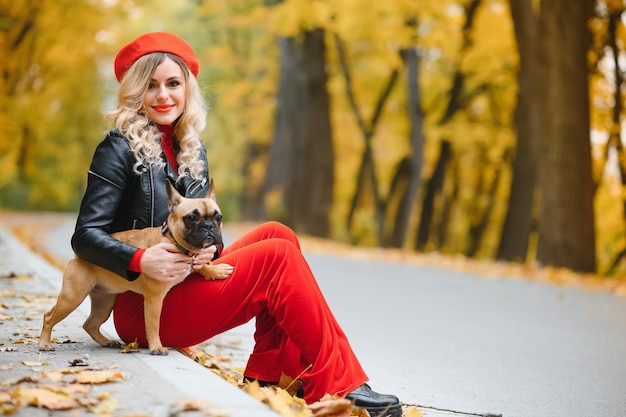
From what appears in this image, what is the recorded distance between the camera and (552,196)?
13812 millimetres

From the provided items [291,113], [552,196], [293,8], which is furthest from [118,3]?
[552,196]

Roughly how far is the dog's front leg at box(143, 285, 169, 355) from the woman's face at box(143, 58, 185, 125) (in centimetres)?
100

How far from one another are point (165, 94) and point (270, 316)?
4.35 feet

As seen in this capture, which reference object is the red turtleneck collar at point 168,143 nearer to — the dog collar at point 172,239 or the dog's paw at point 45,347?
the dog collar at point 172,239

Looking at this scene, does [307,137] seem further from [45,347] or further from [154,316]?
[154,316]

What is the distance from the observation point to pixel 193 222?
12.7 feet

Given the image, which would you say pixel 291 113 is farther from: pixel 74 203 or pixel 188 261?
pixel 74 203

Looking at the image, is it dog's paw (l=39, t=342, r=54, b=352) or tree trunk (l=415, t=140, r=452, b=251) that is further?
tree trunk (l=415, t=140, r=452, b=251)

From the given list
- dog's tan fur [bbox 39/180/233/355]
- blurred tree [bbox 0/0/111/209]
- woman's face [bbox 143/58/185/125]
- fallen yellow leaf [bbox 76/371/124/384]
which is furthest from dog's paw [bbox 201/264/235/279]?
blurred tree [bbox 0/0/111/209]

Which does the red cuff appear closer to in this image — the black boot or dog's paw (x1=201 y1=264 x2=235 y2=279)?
dog's paw (x1=201 y1=264 x2=235 y2=279)

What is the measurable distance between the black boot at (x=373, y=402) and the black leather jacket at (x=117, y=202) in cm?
123

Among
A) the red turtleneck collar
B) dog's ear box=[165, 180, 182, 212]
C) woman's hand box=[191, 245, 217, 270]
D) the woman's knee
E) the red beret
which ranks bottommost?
woman's hand box=[191, 245, 217, 270]

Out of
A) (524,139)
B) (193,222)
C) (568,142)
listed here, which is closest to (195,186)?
(193,222)

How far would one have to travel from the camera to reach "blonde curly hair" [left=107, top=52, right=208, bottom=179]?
426 centimetres
